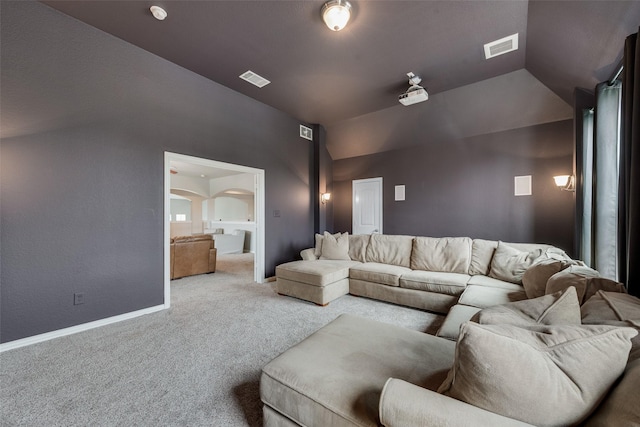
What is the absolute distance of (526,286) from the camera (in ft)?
8.32

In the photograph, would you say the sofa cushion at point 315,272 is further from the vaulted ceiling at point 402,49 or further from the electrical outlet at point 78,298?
the vaulted ceiling at point 402,49

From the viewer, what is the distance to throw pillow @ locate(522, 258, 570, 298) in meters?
2.32

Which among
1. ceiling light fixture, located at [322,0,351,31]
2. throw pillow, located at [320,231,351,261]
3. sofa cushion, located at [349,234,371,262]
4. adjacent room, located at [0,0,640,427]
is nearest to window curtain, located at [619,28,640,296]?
adjacent room, located at [0,0,640,427]

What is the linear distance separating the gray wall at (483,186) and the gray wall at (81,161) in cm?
394

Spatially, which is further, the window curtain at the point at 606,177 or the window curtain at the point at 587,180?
the window curtain at the point at 587,180

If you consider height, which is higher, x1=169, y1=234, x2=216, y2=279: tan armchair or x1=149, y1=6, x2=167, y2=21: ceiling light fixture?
x1=149, y1=6, x2=167, y2=21: ceiling light fixture

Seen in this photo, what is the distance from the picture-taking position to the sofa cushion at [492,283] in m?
2.77

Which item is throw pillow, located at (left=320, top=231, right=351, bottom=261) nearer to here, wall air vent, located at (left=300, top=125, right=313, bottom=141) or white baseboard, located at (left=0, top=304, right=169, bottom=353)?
wall air vent, located at (left=300, top=125, right=313, bottom=141)

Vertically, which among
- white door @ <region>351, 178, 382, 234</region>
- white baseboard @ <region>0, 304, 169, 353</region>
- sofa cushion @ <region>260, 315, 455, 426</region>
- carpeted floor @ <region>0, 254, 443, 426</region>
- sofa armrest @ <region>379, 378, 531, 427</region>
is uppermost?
white door @ <region>351, 178, 382, 234</region>

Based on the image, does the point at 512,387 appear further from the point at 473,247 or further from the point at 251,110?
the point at 251,110

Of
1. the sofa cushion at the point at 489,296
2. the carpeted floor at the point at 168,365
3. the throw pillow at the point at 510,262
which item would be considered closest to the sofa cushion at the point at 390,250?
the carpeted floor at the point at 168,365

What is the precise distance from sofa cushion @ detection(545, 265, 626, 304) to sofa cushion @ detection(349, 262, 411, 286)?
1668mm

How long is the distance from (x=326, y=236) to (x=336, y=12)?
3.20 meters

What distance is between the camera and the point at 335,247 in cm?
439
